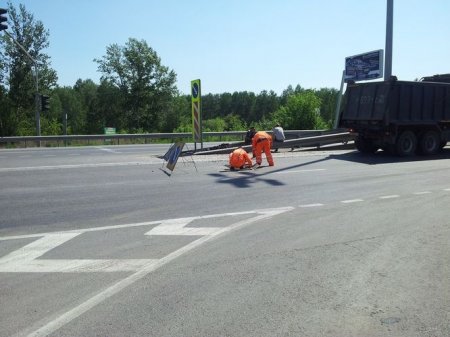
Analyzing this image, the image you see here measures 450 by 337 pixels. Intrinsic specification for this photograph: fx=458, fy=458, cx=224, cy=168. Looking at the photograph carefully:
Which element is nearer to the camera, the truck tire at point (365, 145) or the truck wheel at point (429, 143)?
the truck wheel at point (429, 143)

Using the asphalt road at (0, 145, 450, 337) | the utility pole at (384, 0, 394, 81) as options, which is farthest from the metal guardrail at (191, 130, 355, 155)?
the asphalt road at (0, 145, 450, 337)

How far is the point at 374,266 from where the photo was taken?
504 centimetres

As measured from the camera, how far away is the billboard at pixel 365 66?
29.5 meters

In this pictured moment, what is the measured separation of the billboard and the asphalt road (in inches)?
814

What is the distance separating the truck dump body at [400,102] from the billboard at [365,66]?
11690mm

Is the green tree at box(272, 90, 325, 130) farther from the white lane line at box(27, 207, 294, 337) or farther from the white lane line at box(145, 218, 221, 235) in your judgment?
the white lane line at box(27, 207, 294, 337)

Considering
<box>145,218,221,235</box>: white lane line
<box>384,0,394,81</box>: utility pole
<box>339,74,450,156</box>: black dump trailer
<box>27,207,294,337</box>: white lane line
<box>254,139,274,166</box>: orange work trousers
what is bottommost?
<box>27,207,294,337</box>: white lane line

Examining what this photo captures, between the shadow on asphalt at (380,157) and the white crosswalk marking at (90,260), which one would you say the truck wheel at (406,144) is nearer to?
the shadow on asphalt at (380,157)

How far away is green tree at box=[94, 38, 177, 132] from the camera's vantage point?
65062 mm

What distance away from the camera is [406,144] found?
1748 centimetres

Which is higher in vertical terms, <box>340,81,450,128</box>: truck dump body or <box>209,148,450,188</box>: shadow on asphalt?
<box>340,81,450,128</box>: truck dump body

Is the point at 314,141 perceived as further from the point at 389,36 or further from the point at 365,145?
the point at 389,36

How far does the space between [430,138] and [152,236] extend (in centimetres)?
1478

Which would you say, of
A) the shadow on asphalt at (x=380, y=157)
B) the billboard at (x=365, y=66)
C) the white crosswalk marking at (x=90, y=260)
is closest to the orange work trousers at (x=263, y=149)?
the shadow on asphalt at (x=380, y=157)
